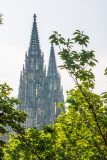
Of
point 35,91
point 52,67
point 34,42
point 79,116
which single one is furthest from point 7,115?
point 52,67

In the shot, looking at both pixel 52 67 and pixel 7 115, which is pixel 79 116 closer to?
pixel 7 115

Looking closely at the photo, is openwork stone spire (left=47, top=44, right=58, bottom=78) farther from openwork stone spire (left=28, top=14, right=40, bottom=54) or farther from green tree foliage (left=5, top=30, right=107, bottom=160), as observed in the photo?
green tree foliage (left=5, top=30, right=107, bottom=160)

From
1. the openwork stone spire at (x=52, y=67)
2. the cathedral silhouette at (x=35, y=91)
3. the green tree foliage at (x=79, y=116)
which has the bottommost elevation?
the green tree foliage at (x=79, y=116)

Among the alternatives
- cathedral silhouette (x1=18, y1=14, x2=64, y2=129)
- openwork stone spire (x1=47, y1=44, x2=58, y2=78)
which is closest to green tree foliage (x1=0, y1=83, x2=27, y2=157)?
cathedral silhouette (x1=18, y1=14, x2=64, y2=129)

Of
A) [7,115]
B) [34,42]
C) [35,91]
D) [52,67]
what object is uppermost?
[34,42]

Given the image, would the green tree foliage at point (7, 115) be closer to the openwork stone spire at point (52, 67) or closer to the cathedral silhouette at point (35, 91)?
the cathedral silhouette at point (35, 91)

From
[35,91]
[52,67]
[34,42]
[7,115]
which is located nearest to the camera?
[7,115]

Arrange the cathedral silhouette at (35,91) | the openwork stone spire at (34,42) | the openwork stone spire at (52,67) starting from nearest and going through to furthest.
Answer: the cathedral silhouette at (35,91) < the openwork stone spire at (34,42) < the openwork stone spire at (52,67)

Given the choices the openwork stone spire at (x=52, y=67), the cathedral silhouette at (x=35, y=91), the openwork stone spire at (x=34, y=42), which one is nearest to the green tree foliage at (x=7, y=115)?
the cathedral silhouette at (x=35, y=91)

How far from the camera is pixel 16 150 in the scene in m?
20.6

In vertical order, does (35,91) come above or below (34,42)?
below

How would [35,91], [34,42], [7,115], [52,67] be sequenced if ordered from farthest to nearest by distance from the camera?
[52,67] < [34,42] < [35,91] < [7,115]

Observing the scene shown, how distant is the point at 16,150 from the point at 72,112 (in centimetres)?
1260

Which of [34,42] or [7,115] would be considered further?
[34,42]
